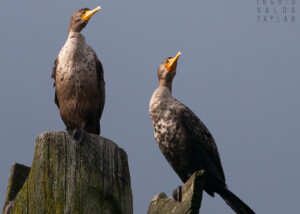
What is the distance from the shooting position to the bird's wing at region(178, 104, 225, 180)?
14.3 feet

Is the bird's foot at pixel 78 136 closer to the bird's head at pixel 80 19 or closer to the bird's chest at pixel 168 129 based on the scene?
the bird's chest at pixel 168 129

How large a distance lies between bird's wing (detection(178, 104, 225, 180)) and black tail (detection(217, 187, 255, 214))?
1.44 feet

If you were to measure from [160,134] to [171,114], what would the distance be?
8.2 inches

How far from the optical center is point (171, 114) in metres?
4.36

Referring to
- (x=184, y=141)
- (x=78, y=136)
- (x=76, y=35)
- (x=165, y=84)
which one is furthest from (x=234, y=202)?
(x=76, y=35)

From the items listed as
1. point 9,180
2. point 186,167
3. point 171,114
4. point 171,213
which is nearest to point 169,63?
point 171,114

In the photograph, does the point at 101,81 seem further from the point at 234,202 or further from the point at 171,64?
the point at 234,202

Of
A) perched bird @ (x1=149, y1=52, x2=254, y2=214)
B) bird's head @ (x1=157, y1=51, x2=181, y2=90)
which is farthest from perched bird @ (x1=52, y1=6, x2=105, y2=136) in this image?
bird's head @ (x1=157, y1=51, x2=181, y2=90)

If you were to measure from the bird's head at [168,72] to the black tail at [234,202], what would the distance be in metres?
1.42

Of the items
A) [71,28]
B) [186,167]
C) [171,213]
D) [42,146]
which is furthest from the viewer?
[71,28]

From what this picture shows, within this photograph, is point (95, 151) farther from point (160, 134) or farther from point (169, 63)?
point (169, 63)

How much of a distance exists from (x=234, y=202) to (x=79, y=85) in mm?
1766

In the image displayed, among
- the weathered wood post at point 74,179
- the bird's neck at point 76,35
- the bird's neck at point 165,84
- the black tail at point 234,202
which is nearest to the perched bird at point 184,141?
the black tail at point 234,202

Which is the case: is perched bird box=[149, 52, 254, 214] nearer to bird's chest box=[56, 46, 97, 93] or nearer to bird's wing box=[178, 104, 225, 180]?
bird's wing box=[178, 104, 225, 180]
